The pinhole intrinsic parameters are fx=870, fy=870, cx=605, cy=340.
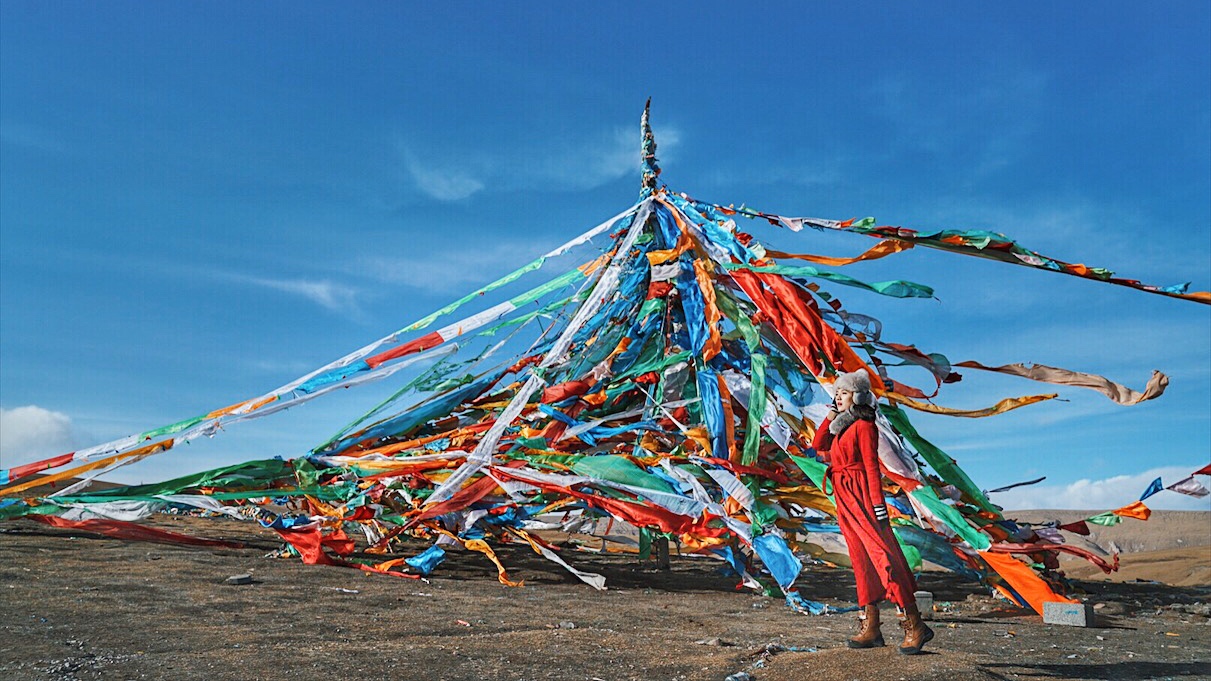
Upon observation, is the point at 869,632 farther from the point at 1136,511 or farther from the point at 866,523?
the point at 1136,511

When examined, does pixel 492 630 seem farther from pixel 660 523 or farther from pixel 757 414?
pixel 757 414

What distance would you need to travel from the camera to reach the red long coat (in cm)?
447

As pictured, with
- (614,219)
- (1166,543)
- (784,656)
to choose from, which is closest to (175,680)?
(784,656)

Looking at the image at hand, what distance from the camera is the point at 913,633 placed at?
14.7 feet

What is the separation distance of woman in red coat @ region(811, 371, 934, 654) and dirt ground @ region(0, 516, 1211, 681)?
0.16 meters

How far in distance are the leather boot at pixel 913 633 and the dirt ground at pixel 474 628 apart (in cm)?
7

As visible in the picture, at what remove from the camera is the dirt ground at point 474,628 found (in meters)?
4.32

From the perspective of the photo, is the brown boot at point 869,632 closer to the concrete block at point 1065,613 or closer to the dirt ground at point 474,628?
the dirt ground at point 474,628

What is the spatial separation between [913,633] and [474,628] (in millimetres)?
2622

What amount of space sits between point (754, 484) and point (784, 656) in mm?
2746

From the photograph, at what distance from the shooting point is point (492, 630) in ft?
17.9

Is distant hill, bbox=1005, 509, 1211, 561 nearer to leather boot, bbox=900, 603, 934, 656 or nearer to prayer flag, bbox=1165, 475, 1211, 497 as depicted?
prayer flag, bbox=1165, 475, 1211, 497

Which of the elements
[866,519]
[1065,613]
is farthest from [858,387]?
[1065,613]

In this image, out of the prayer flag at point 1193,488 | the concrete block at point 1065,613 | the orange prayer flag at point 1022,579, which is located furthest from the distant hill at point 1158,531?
the prayer flag at point 1193,488
